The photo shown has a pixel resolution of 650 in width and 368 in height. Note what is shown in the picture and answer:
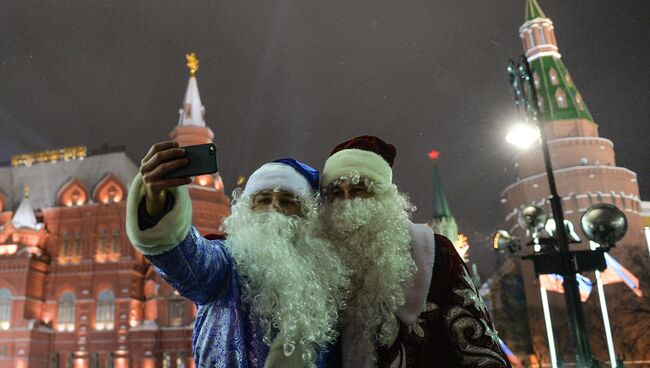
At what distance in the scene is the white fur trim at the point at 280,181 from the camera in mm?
2641

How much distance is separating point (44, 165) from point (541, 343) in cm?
2912

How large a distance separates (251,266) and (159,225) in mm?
570

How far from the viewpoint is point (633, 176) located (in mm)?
30234

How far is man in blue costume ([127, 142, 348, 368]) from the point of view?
200 cm

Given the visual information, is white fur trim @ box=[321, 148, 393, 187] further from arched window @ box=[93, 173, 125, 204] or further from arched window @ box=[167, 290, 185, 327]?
arched window @ box=[93, 173, 125, 204]

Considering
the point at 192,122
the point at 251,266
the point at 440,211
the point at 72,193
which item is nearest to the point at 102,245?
the point at 72,193

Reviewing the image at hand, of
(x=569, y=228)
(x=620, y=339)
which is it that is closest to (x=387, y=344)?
(x=569, y=228)

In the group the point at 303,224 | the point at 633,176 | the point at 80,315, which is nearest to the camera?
the point at 303,224

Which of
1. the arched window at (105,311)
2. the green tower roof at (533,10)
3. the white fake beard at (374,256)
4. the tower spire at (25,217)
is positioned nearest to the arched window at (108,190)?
the tower spire at (25,217)

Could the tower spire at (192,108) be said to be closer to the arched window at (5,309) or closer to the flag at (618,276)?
the arched window at (5,309)

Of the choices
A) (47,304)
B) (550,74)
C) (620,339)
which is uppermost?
(550,74)

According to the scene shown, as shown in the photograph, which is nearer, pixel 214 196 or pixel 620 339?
pixel 620 339

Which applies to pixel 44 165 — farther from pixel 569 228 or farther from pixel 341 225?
pixel 341 225

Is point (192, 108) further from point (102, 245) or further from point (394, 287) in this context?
point (394, 287)
